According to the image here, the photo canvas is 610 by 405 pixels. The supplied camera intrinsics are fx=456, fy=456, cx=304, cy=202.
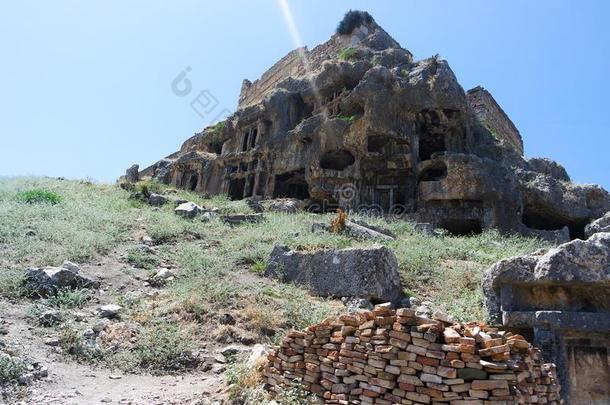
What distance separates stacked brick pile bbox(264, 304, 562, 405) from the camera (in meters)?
3.38

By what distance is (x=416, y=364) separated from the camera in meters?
3.56

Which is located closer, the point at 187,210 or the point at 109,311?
the point at 109,311

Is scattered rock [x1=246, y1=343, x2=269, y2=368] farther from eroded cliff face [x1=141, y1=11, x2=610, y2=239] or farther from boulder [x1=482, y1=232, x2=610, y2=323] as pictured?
eroded cliff face [x1=141, y1=11, x2=610, y2=239]

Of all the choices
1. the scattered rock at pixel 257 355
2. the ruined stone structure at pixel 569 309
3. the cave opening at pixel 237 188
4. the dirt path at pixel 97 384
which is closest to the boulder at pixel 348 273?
the ruined stone structure at pixel 569 309

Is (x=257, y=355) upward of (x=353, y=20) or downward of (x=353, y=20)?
downward

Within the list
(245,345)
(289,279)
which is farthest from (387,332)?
(289,279)

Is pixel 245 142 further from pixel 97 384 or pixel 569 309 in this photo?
pixel 569 309

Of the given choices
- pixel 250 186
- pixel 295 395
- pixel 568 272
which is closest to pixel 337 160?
pixel 250 186

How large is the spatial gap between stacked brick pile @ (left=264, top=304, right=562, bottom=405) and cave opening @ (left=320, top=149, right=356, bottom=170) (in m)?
17.4

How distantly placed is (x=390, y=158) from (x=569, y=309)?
15.8 m

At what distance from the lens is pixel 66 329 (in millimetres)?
5918

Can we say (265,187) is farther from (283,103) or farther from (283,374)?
(283,374)

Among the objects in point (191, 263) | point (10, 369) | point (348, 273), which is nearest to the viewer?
point (10, 369)

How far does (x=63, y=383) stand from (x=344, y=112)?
1857cm
